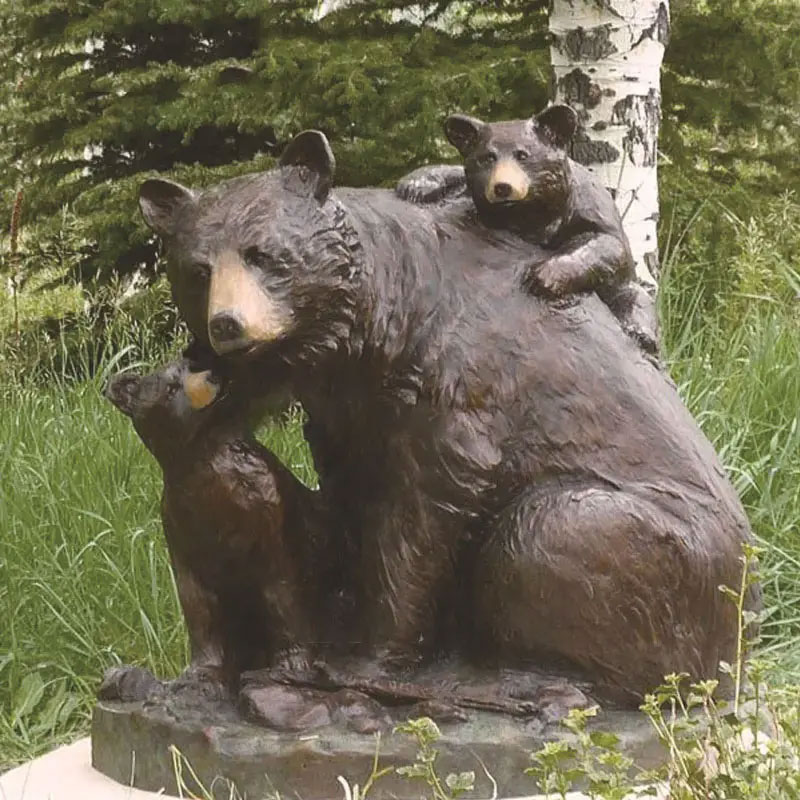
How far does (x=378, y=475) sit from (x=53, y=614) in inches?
83.2

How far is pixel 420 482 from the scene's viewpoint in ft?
7.93

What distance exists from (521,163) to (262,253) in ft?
1.70

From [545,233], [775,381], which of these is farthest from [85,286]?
[545,233]

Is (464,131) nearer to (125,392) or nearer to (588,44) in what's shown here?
(125,392)

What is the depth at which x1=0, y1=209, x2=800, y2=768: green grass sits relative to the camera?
4113 mm

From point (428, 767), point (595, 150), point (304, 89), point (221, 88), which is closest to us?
point (428, 767)

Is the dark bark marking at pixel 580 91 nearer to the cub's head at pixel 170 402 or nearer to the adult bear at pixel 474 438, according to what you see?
the adult bear at pixel 474 438

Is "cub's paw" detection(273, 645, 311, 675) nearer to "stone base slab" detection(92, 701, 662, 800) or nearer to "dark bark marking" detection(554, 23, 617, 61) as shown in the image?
"stone base slab" detection(92, 701, 662, 800)

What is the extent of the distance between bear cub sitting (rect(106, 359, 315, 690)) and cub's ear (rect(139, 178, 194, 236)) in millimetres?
233

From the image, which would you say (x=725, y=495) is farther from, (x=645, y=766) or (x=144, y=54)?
(x=144, y=54)

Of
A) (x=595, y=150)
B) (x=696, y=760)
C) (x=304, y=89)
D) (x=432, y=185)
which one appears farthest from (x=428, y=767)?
(x=304, y=89)

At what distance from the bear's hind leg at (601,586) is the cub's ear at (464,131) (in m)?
0.64

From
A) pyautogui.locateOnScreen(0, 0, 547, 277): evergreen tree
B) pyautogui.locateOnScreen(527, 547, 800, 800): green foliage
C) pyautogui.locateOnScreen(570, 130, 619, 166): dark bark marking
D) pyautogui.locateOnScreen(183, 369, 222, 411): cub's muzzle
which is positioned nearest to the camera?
pyautogui.locateOnScreen(527, 547, 800, 800): green foliage

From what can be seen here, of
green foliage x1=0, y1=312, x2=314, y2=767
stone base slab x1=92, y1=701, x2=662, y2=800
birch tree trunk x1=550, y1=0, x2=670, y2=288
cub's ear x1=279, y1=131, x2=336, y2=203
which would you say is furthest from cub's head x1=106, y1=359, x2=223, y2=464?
birch tree trunk x1=550, y1=0, x2=670, y2=288
